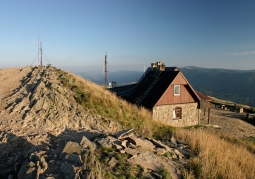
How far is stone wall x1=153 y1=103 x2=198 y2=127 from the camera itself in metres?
24.3

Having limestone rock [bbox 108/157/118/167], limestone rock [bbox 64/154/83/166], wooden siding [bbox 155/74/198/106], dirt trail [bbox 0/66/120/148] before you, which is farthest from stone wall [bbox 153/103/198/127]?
limestone rock [bbox 64/154/83/166]

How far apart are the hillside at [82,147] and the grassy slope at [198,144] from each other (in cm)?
3

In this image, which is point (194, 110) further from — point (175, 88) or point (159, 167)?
point (159, 167)

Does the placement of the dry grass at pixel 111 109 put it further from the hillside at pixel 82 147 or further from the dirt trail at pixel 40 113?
the dirt trail at pixel 40 113

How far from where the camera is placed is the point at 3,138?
23.5ft

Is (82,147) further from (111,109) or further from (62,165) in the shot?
(111,109)

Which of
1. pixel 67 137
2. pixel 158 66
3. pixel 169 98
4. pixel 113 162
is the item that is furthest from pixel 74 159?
pixel 158 66

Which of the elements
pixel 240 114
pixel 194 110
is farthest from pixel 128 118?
pixel 240 114

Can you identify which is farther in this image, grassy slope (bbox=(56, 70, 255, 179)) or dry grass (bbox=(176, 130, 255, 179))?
grassy slope (bbox=(56, 70, 255, 179))

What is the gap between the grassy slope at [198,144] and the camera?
6.80 metres

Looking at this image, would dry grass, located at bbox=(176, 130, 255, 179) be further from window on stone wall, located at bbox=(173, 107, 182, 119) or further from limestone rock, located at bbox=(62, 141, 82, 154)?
window on stone wall, located at bbox=(173, 107, 182, 119)

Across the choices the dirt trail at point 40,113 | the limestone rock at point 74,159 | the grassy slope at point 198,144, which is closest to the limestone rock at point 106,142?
the grassy slope at point 198,144

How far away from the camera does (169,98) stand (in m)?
24.8

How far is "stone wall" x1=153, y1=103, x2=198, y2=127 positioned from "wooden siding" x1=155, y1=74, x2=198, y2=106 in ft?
1.69
